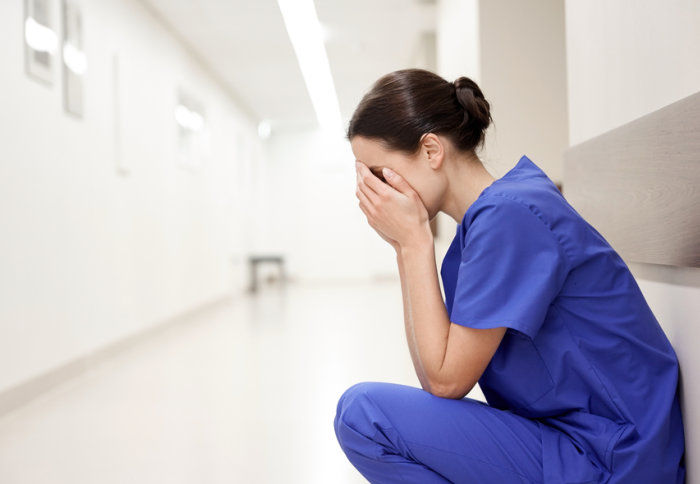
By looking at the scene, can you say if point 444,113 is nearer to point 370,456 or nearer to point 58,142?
point 370,456

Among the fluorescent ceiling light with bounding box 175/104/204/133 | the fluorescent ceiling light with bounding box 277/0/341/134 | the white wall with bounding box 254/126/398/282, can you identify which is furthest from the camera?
the white wall with bounding box 254/126/398/282

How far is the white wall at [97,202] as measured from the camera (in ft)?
A: 11.3

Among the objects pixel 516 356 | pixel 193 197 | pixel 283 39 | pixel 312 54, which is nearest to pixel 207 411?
pixel 516 356

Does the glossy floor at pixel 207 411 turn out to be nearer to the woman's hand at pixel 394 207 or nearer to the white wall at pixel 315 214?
the woman's hand at pixel 394 207

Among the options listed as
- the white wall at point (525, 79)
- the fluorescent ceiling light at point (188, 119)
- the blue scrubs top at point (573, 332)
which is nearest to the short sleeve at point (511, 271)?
the blue scrubs top at point (573, 332)

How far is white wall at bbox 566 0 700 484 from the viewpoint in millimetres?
1174

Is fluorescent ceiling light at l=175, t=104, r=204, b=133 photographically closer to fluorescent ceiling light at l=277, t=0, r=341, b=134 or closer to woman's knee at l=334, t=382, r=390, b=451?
fluorescent ceiling light at l=277, t=0, r=341, b=134

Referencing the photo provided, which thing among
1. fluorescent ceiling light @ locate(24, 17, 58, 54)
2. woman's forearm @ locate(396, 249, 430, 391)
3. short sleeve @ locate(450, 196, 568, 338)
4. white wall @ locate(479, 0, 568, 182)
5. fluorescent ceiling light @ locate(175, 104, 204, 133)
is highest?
fluorescent ceiling light @ locate(175, 104, 204, 133)

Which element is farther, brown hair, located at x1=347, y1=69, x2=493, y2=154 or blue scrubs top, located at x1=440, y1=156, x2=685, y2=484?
brown hair, located at x1=347, y1=69, x2=493, y2=154

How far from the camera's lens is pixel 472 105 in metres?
1.38

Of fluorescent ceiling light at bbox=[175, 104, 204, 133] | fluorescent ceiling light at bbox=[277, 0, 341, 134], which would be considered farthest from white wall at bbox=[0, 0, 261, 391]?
fluorescent ceiling light at bbox=[277, 0, 341, 134]

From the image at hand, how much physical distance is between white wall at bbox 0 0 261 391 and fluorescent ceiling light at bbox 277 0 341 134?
1256 millimetres

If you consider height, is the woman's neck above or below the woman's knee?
above

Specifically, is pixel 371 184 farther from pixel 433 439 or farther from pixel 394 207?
pixel 433 439
